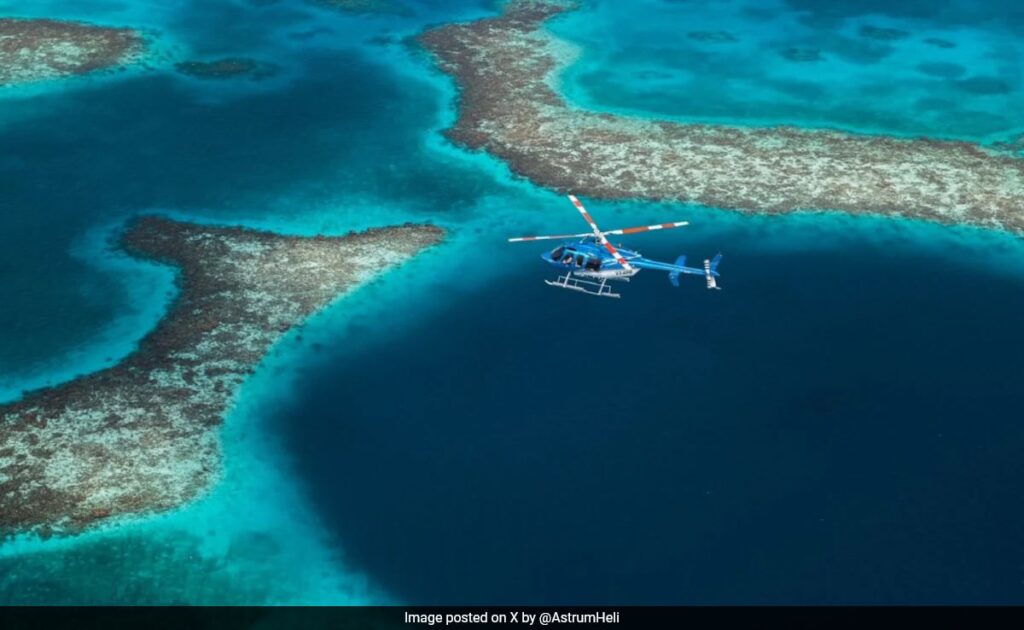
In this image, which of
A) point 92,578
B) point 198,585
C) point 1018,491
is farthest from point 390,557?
point 1018,491

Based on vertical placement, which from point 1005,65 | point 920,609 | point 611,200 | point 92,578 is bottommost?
point 92,578

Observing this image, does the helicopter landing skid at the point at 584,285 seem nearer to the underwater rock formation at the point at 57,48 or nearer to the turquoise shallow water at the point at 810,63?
the turquoise shallow water at the point at 810,63

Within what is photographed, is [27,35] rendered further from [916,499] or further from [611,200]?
[916,499]

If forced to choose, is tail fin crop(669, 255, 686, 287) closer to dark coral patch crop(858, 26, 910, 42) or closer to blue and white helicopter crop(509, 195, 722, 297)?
blue and white helicopter crop(509, 195, 722, 297)

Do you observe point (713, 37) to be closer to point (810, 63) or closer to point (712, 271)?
point (810, 63)
